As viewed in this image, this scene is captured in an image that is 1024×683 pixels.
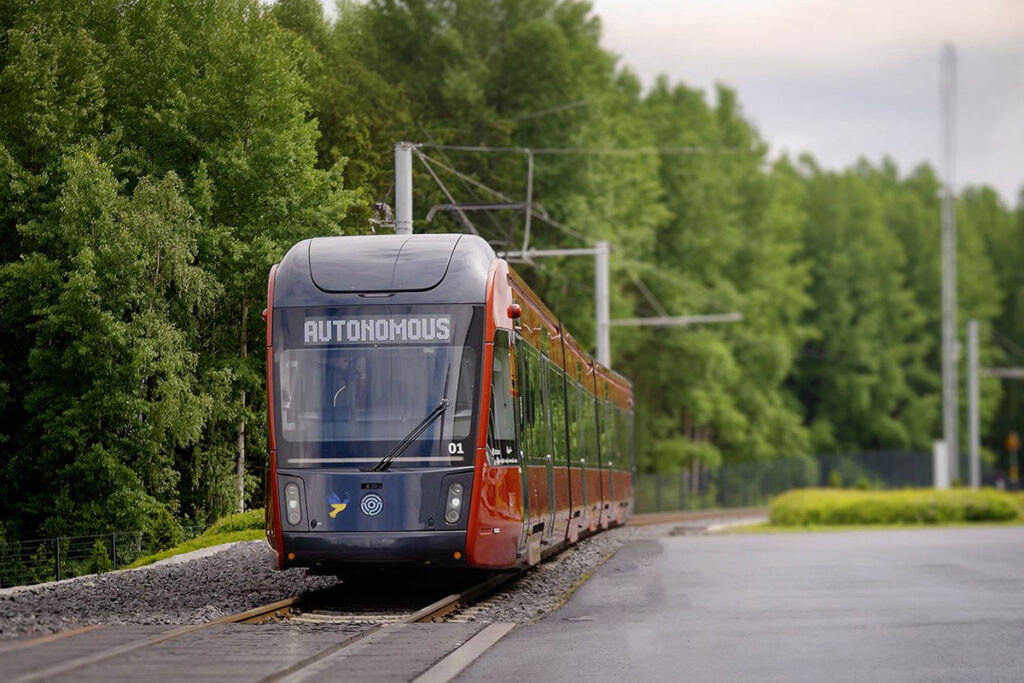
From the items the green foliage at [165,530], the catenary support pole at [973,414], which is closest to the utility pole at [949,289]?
the catenary support pole at [973,414]

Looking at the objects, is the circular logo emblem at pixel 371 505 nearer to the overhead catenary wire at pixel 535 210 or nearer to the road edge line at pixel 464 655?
the road edge line at pixel 464 655

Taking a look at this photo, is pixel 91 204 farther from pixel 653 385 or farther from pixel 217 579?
pixel 653 385

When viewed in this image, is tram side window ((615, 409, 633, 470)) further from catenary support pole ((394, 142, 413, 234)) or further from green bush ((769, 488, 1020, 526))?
catenary support pole ((394, 142, 413, 234))

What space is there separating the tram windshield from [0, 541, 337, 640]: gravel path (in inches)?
75.6

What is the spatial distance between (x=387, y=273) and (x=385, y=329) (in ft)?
→ 1.94

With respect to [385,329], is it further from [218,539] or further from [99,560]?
[218,539]

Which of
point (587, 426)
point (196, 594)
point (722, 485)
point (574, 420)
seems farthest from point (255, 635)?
point (722, 485)

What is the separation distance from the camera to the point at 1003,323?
10875 centimetres

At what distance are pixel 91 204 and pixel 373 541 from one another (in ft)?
39.9

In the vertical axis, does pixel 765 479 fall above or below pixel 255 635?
below

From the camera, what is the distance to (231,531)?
26.1 metres

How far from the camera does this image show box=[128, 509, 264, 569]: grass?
25.5 meters

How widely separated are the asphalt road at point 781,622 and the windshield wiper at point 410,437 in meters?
2.05

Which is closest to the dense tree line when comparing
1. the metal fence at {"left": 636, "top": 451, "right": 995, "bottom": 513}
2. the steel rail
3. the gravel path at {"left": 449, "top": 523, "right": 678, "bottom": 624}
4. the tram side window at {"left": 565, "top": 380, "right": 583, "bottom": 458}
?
the steel rail
